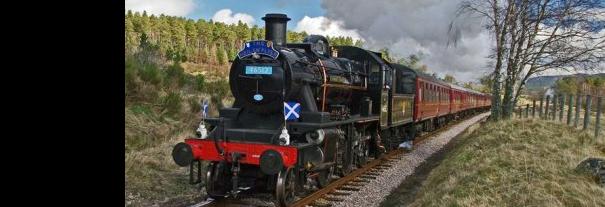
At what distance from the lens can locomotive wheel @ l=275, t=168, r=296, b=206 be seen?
24.0 feet

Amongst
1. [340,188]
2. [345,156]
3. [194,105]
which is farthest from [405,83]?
[340,188]

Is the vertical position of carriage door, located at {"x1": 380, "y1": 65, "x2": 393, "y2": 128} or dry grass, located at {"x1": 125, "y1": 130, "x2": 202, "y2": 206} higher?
carriage door, located at {"x1": 380, "y1": 65, "x2": 393, "y2": 128}

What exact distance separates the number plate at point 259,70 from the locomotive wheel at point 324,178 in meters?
2.13

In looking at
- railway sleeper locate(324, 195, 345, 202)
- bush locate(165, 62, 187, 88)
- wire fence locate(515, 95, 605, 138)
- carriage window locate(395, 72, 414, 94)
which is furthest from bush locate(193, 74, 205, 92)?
wire fence locate(515, 95, 605, 138)

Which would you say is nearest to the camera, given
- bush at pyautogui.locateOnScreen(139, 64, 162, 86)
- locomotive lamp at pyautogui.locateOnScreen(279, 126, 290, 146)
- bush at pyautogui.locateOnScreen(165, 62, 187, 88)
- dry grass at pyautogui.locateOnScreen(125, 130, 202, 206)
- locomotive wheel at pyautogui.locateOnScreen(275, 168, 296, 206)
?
locomotive wheel at pyautogui.locateOnScreen(275, 168, 296, 206)

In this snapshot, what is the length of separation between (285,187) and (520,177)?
11.7ft

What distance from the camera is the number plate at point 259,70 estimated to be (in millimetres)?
8266

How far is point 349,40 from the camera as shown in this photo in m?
109

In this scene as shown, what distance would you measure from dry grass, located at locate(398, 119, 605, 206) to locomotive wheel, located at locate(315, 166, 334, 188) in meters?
1.70

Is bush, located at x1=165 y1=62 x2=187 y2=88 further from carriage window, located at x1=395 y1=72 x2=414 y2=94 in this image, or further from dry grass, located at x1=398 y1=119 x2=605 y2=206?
dry grass, located at x1=398 y1=119 x2=605 y2=206

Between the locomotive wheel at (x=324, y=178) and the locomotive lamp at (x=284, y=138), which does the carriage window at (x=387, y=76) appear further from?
the locomotive lamp at (x=284, y=138)
